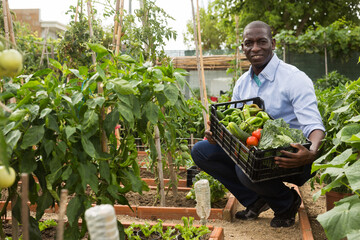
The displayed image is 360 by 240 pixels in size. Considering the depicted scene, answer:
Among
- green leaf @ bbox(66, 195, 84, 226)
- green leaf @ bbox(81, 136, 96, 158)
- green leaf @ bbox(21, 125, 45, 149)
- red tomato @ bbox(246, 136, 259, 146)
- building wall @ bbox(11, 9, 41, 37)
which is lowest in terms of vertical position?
green leaf @ bbox(66, 195, 84, 226)

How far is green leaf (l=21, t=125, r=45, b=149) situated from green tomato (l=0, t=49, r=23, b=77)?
0.99m

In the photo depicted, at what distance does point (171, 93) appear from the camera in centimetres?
212

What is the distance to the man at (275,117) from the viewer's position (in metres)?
2.99

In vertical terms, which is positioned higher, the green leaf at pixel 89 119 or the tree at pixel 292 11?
the tree at pixel 292 11

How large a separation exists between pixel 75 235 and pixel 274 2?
1923cm

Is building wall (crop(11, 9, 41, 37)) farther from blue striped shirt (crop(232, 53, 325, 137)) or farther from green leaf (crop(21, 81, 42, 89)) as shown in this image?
green leaf (crop(21, 81, 42, 89))

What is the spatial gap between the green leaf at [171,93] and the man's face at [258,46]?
1.48 meters

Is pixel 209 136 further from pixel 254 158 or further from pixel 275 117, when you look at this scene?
pixel 254 158

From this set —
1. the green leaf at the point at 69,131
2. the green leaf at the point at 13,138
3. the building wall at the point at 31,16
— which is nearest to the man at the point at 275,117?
the green leaf at the point at 69,131

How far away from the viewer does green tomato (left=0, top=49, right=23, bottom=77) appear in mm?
876

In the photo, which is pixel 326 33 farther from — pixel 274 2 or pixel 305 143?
pixel 305 143

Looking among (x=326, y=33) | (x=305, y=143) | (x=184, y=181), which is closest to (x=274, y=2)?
(x=326, y=33)

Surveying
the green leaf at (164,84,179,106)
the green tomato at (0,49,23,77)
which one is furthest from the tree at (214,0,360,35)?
the green tomato at (0,49,23,77)

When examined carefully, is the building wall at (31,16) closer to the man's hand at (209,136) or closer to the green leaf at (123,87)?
the man's hand at (209,136)
